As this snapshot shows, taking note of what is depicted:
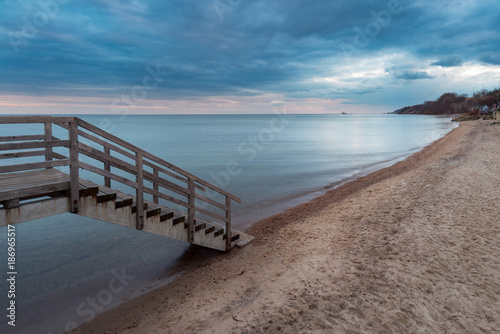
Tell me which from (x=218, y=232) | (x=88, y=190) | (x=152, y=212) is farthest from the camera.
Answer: (x=218, y=232)

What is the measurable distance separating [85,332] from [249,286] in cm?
324

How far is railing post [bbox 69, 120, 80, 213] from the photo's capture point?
5.20 meters

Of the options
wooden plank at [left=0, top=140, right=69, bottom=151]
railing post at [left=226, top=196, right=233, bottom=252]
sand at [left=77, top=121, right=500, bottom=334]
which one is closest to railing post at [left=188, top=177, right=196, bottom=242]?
sand at [left=77, top=121, right=500, bottom=334]

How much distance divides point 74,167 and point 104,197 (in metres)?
0.88

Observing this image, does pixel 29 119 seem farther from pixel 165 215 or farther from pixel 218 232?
pixel 218 232

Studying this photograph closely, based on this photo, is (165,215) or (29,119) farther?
(165,215)

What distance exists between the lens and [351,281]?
576 cm

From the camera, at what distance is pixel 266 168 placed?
26656 millimetres

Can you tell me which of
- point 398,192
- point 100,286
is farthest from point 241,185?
point 100,286

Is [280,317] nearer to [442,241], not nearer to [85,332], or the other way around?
[85,332]

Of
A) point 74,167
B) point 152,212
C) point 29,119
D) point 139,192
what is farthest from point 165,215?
point 29,119

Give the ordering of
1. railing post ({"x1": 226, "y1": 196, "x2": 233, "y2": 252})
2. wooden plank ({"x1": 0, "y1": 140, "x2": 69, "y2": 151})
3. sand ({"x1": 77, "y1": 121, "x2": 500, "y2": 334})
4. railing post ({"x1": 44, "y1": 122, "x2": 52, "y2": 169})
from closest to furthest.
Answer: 1. wooden plank ({"x1": 0, "y1": 140, "x2": 69, "y2": 151})
2. sand ({"x1": 77, "y1": 121, "x2": 500, "y2": 334})
3. railing post ({"x1": 44, "y1": 122, "x2": 52, "y2": 169})
4. railing post ({"x1": 226, "y1": 196, "x2": 233, "y2": 252})

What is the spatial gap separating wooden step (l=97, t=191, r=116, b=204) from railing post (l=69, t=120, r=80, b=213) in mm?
444

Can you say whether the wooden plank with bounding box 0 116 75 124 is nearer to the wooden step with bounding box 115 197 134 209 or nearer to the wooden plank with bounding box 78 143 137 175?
the wooden plank with bounding box 78 143 137 175
